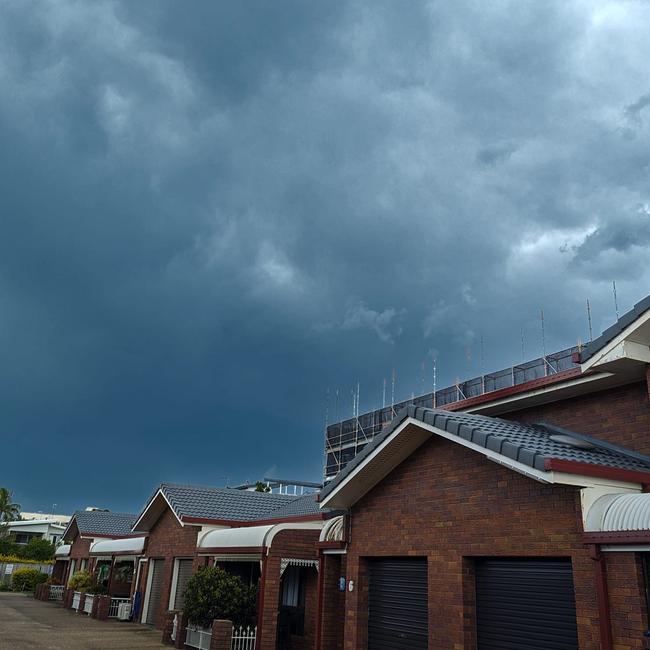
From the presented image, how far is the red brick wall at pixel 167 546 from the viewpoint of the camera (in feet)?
79.6

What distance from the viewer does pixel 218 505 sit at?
2583 centimetres

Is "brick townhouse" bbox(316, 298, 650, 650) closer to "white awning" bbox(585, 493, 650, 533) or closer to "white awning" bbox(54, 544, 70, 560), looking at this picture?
"white awning" bbox(585, 493, 650, 533)

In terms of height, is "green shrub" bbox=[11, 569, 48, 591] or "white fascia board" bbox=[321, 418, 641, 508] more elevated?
"white fascia board" bbox=[321, 418, 641, 508]

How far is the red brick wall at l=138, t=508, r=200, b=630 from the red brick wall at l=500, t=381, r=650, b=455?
604 inches

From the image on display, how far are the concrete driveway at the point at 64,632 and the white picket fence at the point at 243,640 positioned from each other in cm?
391

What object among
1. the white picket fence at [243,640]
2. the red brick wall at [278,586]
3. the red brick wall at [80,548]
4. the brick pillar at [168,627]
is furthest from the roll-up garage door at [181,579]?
the red brick wall at [80,548]

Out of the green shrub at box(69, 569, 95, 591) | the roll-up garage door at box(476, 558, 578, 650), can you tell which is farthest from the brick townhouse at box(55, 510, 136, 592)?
the roll-up garage door at box(476, 558, 578, 650)

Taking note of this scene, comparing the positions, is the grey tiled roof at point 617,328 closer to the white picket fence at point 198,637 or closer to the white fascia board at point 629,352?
the white fascia board at point 629,352

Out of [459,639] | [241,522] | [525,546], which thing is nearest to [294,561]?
[241,522]

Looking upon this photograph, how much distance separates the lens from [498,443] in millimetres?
10438

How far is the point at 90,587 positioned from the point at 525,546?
1098 inches

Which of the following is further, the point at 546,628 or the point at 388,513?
the point at 388,513

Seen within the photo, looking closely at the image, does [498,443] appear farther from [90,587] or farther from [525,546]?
[90,587]

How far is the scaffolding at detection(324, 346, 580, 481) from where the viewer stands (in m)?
40.2
